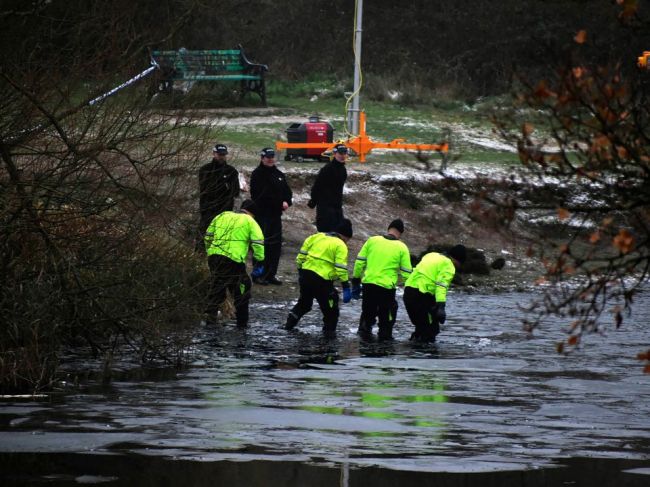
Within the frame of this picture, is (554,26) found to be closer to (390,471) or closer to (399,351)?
(399,351)

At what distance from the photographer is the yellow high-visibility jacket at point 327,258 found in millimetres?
17922

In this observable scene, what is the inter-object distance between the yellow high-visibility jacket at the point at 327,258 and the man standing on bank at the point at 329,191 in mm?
4577

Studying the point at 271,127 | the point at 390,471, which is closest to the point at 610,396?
the point at 390,471

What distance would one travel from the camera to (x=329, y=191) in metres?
22.8

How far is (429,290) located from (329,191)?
565 centimetres

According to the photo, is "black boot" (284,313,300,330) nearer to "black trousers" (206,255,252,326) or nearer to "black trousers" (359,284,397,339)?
"black trousers" (206,255,252,326)

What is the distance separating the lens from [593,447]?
10820 mm

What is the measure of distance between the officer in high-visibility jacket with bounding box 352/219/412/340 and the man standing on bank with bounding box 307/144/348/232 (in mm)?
A: 4665

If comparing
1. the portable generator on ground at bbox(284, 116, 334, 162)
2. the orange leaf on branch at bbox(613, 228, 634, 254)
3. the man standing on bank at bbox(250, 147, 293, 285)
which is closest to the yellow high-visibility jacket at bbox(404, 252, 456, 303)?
the man standing on bank at bbox(250, 147, 293, 285)

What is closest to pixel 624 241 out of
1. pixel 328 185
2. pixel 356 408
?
pixel 356 408

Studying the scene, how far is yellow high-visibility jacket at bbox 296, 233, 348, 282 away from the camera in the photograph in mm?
→ 17922

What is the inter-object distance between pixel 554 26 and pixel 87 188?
93.9 ft

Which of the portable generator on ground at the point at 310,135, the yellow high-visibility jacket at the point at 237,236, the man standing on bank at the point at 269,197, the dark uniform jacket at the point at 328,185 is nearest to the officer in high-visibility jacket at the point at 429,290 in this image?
the yellow high-visibility jacket at the point at 237,236

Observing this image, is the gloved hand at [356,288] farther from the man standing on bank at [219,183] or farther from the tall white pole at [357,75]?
the tall white pole at [357,75]
